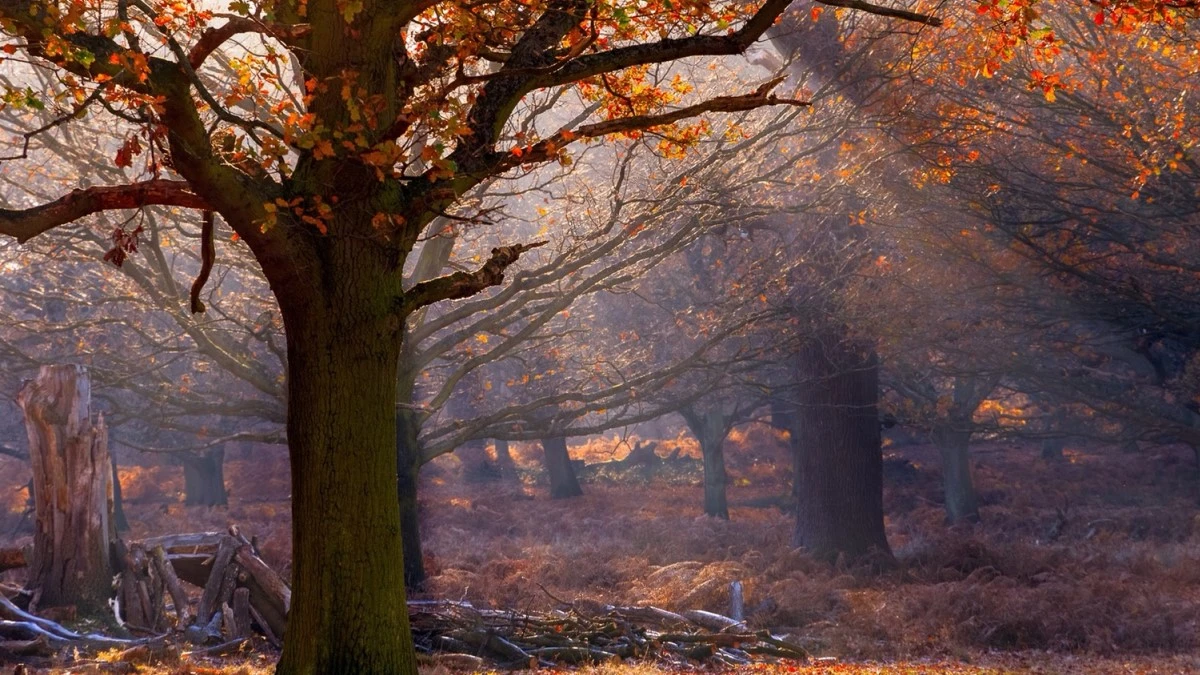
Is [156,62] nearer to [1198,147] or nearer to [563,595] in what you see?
Answer: [563,595]

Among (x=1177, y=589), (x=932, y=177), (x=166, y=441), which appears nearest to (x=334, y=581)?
(x=932, y=177)

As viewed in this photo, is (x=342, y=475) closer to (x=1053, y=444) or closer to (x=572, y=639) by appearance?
(x=572, y=639)

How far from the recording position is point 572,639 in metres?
11.9

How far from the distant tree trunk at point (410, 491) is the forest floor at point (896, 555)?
1.81 feet

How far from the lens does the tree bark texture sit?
6969 mm

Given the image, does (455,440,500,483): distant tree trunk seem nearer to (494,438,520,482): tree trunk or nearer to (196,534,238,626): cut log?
(494,438,520,482): tree trunk

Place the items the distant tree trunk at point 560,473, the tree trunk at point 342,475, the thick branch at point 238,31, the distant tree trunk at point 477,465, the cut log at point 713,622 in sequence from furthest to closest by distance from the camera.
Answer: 1. the distant tree trunk at point 477,465
2. the distant tree trunk at point 560,473
3. the cut log at point 713,622
4. the tree trunk at point 342,475
5. the thick branch at point 238,31

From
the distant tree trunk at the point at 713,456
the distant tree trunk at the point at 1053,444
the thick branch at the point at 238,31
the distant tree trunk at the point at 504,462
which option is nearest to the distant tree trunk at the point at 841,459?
the distant tree trunk at the point at 713,456

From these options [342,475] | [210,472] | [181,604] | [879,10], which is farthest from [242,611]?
[210,472]

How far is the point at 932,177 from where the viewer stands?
16562 millimetres

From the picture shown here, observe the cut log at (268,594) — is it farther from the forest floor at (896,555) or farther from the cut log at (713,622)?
the cut log at (713,622)

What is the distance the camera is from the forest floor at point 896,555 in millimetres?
13538

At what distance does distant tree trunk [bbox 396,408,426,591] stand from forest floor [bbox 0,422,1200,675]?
553mm

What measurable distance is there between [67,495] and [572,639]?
6.96 m
